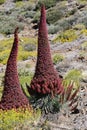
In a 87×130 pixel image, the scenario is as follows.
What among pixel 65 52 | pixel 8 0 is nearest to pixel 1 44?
pixel 65 52

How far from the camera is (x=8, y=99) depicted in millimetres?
8406

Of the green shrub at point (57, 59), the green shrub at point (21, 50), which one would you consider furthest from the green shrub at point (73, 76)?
the green shrub at point (21, 50)

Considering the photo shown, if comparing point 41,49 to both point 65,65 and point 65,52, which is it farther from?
point 65,52

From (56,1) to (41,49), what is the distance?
28.7 metres

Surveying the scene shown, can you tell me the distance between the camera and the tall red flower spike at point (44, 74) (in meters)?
9.15

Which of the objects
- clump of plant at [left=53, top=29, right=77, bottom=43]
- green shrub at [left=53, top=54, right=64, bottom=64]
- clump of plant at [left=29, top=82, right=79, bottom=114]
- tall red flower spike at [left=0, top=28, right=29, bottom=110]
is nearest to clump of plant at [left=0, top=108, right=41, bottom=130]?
tall red flower spike at [left=0, top=28, right=29, bottom=110]

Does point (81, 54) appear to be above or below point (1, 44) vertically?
above

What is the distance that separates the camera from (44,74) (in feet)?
30.3

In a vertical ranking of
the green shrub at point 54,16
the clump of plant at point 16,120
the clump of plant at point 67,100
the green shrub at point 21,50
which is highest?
the clump of plant at point 16,120

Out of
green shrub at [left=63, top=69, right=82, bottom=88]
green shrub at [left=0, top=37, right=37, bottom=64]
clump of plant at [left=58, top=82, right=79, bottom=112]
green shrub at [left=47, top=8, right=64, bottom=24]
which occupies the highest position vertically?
clump of plant at [left=58, top=82, right=79, bottom=112]

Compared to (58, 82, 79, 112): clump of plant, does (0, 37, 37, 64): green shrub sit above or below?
below

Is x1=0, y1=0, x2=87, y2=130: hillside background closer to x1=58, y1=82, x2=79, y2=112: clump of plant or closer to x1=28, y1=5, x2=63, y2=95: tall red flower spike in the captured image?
x1=58, y1=82, x2=79, y2=112: clump of plant

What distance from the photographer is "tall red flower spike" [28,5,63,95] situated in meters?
9.15

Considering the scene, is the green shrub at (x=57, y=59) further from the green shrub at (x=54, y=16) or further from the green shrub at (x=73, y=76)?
the green shrub at (x=54, y=16)
